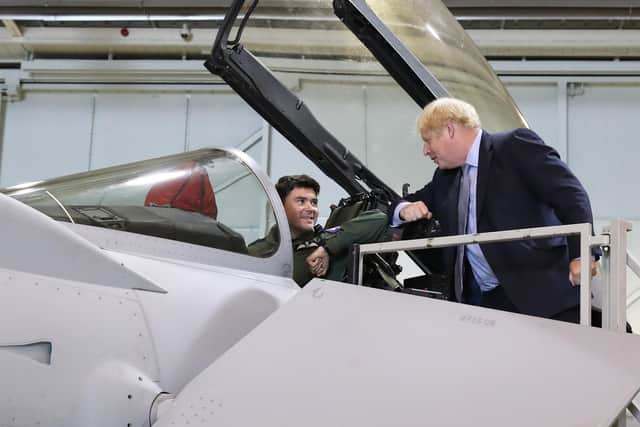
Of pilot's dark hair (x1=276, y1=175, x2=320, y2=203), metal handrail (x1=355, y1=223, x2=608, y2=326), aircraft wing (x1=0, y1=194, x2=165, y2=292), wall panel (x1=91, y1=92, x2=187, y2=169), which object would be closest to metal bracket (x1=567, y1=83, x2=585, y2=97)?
wall panel (x1=91, y1=92, x2=187, y2=169)

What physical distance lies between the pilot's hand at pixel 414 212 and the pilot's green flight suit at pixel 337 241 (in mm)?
518

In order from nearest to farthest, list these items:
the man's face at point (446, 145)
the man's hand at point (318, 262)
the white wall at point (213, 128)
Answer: the man's face at point (446, 145) < the man's hand at point (318, 262) < the white wall at point (213, 128)

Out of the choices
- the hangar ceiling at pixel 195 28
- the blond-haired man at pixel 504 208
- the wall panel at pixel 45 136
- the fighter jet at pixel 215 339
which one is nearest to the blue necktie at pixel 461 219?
the blond-haired man at pixel 504 208

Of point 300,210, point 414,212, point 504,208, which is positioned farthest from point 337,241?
point 504,208

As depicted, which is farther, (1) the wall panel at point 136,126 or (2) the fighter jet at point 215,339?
(1) the wall panel at point 136,126

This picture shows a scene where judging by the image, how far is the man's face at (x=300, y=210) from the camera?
13.1 ft

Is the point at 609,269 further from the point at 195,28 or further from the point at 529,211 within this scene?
the point at 195,28

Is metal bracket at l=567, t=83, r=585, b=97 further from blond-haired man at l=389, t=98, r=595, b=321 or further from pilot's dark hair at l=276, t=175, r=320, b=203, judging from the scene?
blond-haired man at l=389, t=98, r=595, b=321

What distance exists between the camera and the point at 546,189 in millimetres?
2729

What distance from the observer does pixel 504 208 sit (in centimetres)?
286

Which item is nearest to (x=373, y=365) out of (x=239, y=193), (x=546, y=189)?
(x=546, y=189)

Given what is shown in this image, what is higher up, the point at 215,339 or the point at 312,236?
the point at 312,236

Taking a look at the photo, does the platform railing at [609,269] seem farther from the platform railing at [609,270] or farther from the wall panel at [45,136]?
the wall panel at [45,136]

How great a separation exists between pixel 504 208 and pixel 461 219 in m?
0.21
